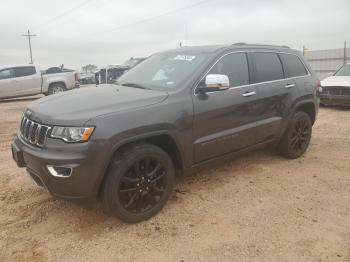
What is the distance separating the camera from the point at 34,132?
131 inches

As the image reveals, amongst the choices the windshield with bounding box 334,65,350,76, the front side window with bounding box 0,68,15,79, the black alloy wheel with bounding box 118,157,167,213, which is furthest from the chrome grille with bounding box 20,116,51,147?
the front side window with bounding box 0,68,15,79

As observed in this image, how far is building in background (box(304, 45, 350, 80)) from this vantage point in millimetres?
18395

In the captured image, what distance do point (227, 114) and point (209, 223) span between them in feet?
4.19

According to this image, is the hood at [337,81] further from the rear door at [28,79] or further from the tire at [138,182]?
A: the rear door at [28,79]

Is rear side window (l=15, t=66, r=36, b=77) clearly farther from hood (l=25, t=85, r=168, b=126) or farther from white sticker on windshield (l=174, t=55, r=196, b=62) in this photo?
white sticker on windshield (l=174, t=55, r=196, b=62)

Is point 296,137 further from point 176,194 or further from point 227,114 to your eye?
point 176,194

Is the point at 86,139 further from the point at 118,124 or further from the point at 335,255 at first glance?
the point at 335,255

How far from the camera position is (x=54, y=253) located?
3.07 m

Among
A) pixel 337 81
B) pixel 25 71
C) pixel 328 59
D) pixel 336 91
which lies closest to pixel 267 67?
pixel 336 91

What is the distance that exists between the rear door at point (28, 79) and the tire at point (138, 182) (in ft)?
44.8

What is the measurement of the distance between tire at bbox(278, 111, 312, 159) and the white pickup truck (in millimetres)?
13111

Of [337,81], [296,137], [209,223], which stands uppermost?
Result: [337,81]

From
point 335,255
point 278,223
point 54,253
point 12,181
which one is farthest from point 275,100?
point 12,181

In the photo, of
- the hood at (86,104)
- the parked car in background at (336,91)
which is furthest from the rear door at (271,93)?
the parked car in background at (336,91)
